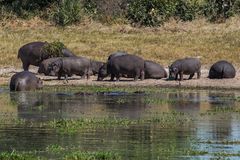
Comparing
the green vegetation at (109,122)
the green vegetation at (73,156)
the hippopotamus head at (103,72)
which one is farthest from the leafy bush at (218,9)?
the green vegetation at (73,156)

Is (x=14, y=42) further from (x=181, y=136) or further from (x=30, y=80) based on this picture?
(x=181, y=136)

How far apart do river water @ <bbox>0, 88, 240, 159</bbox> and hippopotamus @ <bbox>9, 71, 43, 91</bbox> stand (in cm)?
43

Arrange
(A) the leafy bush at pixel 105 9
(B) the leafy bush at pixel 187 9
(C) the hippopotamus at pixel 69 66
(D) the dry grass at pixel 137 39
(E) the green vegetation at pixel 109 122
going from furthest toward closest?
(A) the leafy bush at pixel 105 9, (B) the leafy bush at pixel 187 9, (D) the dry grass at pixel 137 39, (C) the hippopotamus at pixel 69 66, (E) the green vegetation at pixel 109 122

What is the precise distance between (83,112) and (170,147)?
19.4 feet

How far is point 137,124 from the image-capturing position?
55.3 ft

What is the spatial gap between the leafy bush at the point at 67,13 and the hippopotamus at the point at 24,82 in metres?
15.5

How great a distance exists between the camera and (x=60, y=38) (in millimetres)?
36406

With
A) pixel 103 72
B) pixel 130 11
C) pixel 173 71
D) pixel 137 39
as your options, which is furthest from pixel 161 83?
pixel 130 11

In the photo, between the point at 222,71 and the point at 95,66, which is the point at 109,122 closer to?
the point at 222,71

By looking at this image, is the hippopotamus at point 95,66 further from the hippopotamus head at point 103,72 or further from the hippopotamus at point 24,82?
the hippopotamus at point 24,82

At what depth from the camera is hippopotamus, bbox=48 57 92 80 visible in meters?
28.0

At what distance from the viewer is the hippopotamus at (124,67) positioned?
A: 27.8 meters

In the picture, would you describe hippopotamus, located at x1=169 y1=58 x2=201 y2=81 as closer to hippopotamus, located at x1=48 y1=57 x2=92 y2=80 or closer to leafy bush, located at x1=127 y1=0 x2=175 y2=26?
hippopotamus, located at x1=48 y1=57 x2=92 y2=80

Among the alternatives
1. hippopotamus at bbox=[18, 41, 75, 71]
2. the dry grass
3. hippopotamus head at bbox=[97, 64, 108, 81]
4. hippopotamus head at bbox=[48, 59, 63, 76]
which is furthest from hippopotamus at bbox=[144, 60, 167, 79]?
hippopotamus at bbox=[18, 41, 75, 71]
